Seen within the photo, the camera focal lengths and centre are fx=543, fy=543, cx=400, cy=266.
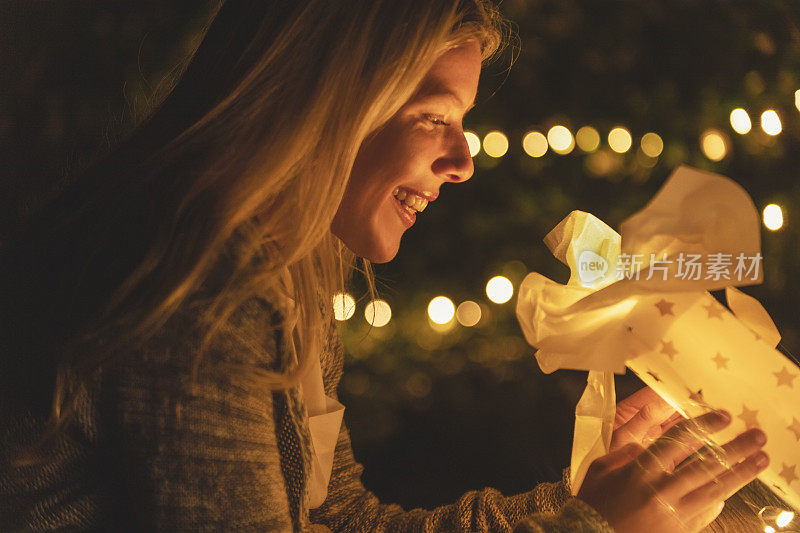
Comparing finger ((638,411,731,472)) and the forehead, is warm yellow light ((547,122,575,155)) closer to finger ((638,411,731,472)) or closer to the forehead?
the forehead

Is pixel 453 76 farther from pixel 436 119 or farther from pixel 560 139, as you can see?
pixel 560 139

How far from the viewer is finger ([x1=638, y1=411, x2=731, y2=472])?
20.1 inches

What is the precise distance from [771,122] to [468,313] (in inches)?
21.7

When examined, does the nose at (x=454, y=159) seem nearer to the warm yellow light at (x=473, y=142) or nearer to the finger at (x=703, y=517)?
the warm yellow light at (x=473, y=142)

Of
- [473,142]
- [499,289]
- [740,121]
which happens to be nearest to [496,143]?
[473,142]

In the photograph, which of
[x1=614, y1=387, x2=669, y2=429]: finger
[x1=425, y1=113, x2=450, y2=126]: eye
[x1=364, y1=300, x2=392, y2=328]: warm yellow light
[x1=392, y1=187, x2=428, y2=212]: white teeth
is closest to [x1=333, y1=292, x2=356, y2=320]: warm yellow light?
[x1=364, y1=300, x2=392, y2=328]: warm yellow light

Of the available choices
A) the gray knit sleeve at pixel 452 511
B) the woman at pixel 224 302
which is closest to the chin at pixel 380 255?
the woman at pixel 224 302

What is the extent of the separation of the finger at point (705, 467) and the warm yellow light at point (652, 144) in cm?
42

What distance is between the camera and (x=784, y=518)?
509mm

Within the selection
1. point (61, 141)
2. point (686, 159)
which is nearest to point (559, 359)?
point (686, 159)

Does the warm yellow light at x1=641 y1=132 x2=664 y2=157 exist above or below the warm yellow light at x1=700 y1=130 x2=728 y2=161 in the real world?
above

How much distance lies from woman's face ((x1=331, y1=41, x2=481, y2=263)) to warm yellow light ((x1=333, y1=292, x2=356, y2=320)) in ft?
0.76

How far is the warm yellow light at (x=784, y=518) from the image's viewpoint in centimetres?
50

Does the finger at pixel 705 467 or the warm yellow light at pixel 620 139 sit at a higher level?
the warm yellow light at pixel 620 139
